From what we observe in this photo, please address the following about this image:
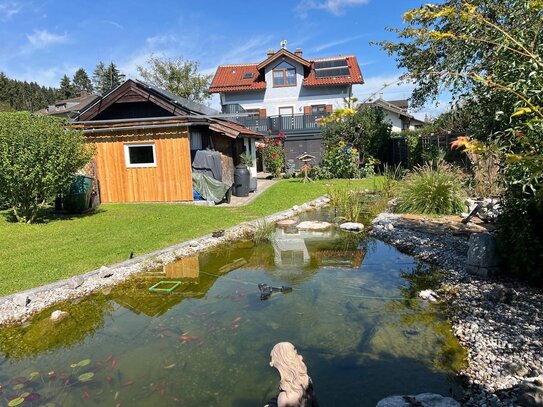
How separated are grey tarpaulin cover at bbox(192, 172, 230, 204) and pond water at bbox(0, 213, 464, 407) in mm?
6784

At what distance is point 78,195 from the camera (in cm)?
1133

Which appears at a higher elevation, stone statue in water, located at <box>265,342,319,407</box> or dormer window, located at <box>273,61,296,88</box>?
dormer window, located at <box>273,61,296,88</box>

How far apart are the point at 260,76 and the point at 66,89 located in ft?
200

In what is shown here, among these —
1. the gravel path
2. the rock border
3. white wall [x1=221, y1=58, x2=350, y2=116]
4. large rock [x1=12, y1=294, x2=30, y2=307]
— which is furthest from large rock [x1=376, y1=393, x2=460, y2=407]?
white wall [x1=221, y1=58, x2=350, y2=116]

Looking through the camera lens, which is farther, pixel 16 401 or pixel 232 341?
pixel 232 341

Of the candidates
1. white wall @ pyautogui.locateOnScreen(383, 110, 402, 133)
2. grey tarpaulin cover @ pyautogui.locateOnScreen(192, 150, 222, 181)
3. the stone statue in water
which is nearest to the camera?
the stone statue in water

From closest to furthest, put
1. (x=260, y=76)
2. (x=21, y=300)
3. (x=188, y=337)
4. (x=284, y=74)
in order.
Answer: (x=188, y=337) < (x=21, y=300) < (x=284, y=74) < (x=260, y=76)

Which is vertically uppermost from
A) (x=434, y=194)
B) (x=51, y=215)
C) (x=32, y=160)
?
(x=32, y=160)

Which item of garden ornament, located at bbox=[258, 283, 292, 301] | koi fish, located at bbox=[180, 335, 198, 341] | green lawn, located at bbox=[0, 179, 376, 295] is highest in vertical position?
green lawn, located at bbox=[0, 179, 376, 295]

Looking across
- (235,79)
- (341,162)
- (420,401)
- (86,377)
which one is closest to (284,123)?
(341,162)

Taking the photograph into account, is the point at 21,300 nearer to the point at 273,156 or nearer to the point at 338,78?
the point at 273,156

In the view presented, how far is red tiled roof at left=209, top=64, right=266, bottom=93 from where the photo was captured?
101ft

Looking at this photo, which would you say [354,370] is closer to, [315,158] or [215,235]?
[215,235]

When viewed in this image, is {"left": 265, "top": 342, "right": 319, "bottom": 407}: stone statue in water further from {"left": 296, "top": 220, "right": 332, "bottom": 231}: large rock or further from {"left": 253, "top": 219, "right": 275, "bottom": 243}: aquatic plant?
{"left": 296, "top": 220, "right": 332, "bottom": 231}: large rock
